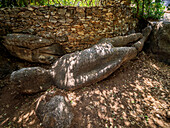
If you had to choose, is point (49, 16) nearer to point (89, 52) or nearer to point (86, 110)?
point (89, 52)

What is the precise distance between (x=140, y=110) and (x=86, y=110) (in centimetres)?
131

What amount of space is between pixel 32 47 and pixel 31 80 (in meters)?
1.46

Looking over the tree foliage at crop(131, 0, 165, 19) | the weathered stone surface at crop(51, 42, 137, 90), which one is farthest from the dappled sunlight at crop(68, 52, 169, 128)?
the tree foliage at crop(131, 0, 165, 19)

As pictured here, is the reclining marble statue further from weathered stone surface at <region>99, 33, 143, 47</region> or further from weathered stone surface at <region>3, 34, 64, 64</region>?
weathered stone surface at <region>3, 34, 64, 64</region>

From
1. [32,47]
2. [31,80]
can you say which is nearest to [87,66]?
[31,80]

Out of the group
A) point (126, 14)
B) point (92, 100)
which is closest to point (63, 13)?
point (126, 14)

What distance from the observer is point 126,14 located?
396 centimetres

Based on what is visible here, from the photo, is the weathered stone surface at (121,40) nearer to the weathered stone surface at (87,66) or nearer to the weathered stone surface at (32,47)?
the weathered stone surface at (87,66)

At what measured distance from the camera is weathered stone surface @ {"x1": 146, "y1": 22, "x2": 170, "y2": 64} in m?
3.64

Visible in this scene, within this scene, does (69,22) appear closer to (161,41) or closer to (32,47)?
(32,47)

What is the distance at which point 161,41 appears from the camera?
148 inches

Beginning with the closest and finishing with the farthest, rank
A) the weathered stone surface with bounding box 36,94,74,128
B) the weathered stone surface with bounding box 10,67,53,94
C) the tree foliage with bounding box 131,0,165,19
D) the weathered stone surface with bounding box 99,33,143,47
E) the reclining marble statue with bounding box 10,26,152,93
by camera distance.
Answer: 1. the weathered stone surface with bounding box 36,94,74,128
2. the weathered stone surface with bounding box 10,67,53,94
3. the reclining marble statue with bounding box 10,26,152,93
4. the weathered stone surface with bounding box 99,33,143,47
5. the tree foliage with bounding box 131,0,165,19

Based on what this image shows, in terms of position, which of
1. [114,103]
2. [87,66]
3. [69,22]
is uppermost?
[69,22]

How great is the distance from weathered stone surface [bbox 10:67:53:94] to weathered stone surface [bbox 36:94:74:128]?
2.29 ft
